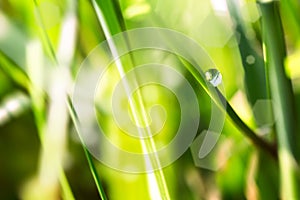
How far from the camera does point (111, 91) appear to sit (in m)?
0.54

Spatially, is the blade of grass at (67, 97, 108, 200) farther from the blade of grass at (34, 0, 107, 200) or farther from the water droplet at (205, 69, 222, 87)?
the water droplet at (205, 69, 222, 87)

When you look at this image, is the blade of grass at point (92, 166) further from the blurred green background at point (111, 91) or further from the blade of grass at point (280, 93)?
the blade of grass at point (280, 93)

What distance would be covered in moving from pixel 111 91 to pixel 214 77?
0.12 m

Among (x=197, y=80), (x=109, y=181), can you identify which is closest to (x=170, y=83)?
(x=197, y=80)

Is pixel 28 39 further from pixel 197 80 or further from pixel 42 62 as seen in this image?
pixel 197 80

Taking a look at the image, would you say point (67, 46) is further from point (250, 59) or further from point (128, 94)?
point (250, 59)

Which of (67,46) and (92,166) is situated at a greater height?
(67,46)

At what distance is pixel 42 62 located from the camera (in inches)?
20.9

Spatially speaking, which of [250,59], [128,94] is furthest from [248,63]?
[128,94]

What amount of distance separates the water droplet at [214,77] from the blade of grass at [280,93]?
59 mm

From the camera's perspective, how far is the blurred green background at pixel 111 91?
21.0 inches

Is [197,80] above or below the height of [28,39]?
below

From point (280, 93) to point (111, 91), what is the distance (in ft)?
0.65

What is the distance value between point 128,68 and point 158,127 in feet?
0.25
